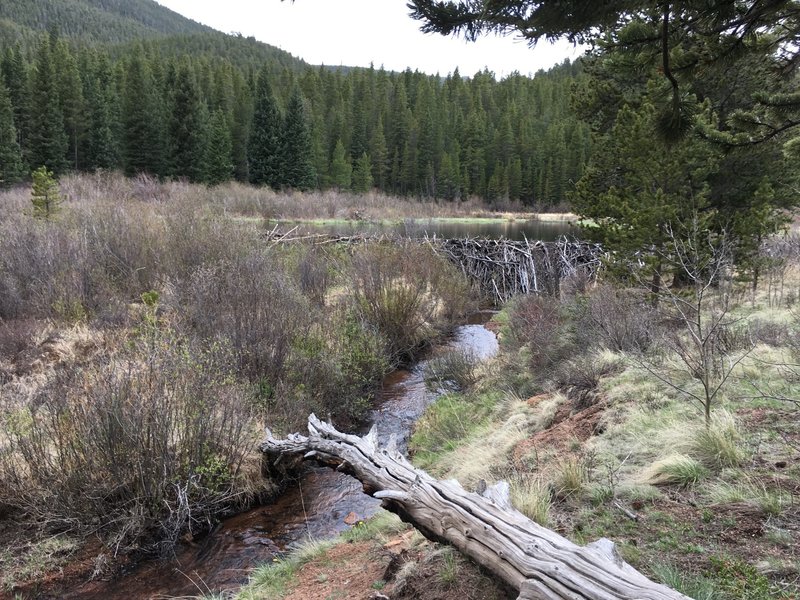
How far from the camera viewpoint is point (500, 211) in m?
73.8

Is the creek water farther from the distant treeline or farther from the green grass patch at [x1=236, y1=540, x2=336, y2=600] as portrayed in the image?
the distant treeline

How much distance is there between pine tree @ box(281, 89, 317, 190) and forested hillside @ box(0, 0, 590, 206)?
0.48 feet

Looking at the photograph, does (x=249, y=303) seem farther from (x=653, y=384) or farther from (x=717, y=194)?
(x=717, y=194)

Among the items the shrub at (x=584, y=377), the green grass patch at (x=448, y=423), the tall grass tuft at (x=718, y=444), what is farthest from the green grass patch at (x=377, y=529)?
the shrub at (x=584, y=377)

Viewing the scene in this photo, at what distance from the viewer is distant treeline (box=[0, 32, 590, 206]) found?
163 ft

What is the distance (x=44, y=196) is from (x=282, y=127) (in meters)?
48.7

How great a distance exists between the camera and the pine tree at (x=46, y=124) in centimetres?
4659

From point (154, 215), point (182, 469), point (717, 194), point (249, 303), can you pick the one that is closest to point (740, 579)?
point (182, 469)

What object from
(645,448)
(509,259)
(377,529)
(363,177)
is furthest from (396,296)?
(363,177)

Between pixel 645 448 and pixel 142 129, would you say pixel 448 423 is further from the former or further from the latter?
pixel 142 129

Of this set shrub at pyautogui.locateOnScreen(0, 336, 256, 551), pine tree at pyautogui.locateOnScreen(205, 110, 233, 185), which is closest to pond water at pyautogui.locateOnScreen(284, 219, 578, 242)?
shrub at pyautogui.locateOnScreen(0, 336, 256, 551)

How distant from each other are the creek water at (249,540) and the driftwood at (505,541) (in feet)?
3.90

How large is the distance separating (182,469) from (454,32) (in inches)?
188

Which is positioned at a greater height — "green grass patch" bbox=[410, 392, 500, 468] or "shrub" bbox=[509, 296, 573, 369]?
"shrub" bbox=[509, 296, 573, 369]
